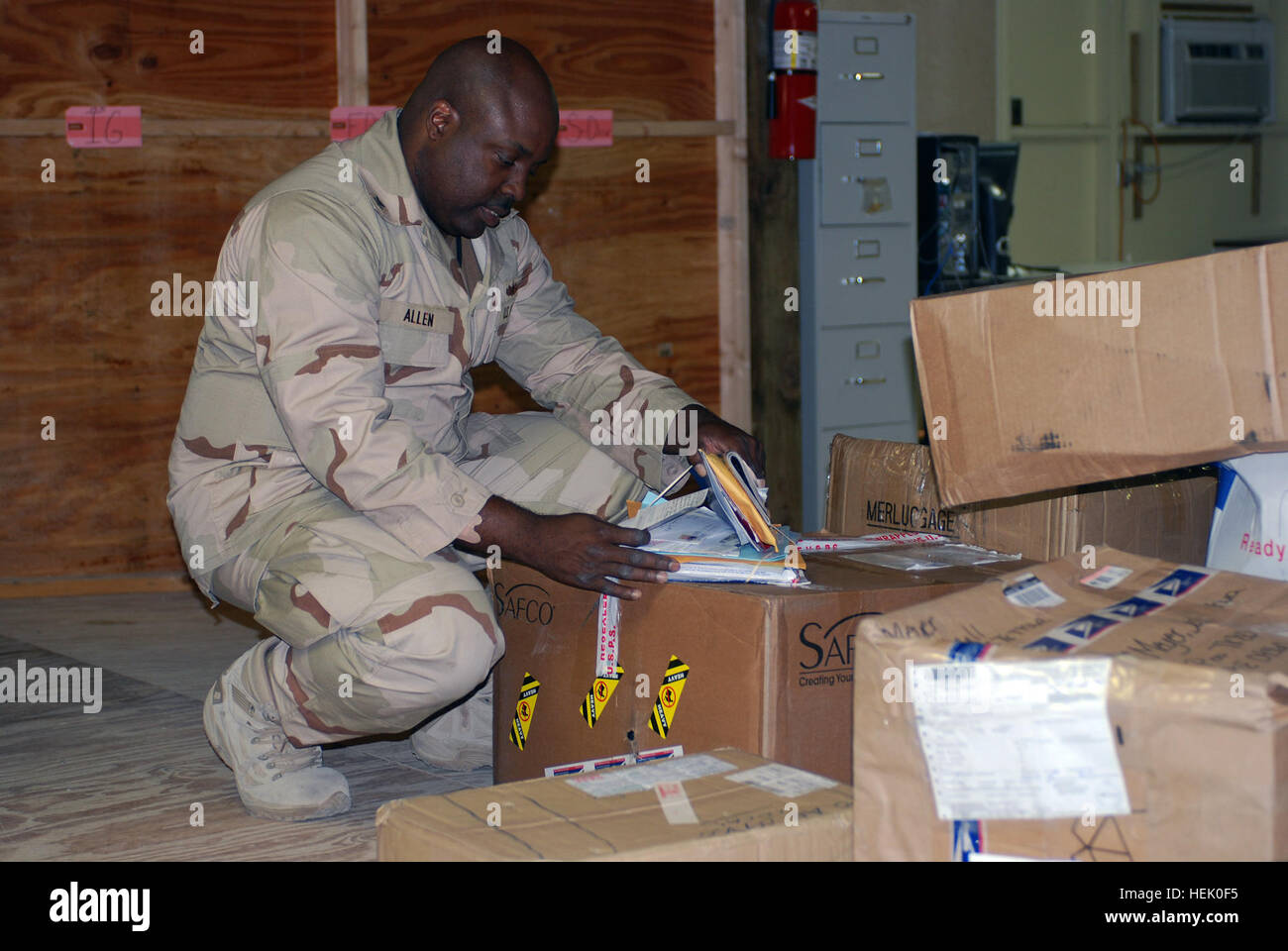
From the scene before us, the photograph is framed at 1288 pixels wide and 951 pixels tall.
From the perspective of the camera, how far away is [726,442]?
1.86 meters

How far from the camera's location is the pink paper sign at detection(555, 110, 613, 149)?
136 inches

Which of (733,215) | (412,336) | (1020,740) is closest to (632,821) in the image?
(1020,740)

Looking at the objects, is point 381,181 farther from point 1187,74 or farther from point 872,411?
point 1187,74

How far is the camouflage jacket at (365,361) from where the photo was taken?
5.38 feet

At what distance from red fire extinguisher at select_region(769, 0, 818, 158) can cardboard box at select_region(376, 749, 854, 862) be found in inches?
102

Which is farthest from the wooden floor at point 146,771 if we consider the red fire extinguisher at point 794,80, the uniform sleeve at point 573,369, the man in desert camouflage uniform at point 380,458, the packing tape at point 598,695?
the red fire extinguisher at point 794,80

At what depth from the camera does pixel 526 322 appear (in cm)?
210

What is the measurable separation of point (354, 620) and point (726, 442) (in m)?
0.55

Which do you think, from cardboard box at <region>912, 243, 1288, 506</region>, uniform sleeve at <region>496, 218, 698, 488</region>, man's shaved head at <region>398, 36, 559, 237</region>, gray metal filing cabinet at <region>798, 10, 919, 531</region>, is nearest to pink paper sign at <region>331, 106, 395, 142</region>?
gray metal filing cabinet at <region>798, 10, 919, 531</region>

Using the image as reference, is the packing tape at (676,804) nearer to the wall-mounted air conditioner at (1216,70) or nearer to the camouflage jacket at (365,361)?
the camouflage jacket at (365,361)

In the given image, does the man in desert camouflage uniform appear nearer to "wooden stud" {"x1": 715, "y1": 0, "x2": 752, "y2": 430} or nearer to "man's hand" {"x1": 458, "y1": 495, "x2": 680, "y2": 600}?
"man's hand" {"x1": 458, "y1": 495, "x2": 680, "y2": 600}

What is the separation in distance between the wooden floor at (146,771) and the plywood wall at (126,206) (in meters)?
0.44

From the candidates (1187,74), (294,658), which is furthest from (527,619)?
(1187,74)
